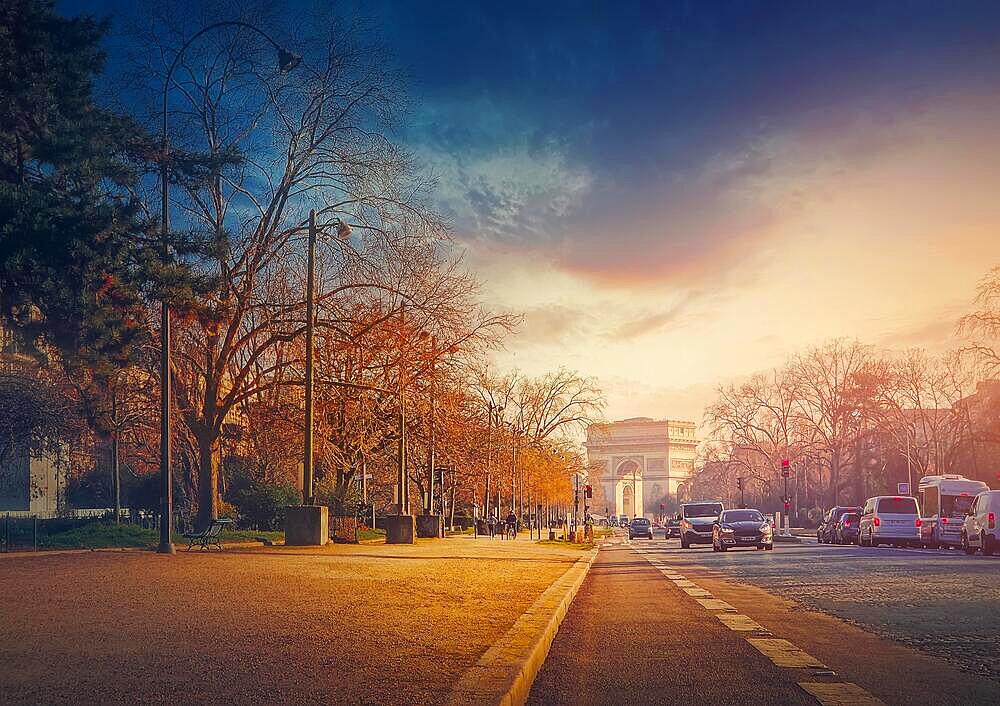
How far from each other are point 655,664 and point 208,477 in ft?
89.7

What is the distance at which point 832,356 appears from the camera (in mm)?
87875

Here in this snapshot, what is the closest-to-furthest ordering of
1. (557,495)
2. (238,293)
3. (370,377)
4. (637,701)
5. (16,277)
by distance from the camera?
(637,701), (16,277), (238,293), (370,377), (557,495)

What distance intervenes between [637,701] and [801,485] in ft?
383

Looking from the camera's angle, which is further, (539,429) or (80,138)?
(539,429)

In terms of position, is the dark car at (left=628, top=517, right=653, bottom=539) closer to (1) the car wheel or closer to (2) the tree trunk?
(1) the car wheel

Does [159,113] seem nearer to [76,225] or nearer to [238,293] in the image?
[238,293]

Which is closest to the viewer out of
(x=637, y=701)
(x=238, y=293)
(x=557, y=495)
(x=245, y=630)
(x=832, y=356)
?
(x=637, y=701)

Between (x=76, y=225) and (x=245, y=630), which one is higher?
(x=76, y=225)

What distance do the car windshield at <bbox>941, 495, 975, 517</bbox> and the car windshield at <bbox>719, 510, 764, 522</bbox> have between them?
1164 cm

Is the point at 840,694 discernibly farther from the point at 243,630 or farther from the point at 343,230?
the point at 343,230

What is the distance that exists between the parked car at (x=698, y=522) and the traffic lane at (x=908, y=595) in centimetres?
1695

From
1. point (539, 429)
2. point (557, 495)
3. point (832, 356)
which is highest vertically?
point (832, 356)

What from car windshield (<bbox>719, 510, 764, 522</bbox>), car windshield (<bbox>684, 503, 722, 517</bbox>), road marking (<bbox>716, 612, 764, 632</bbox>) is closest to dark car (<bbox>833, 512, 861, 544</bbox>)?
car windshield (<bbox>684, 503, 722, 517</bbox>)

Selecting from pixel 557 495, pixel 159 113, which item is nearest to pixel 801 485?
pixel 557 495
